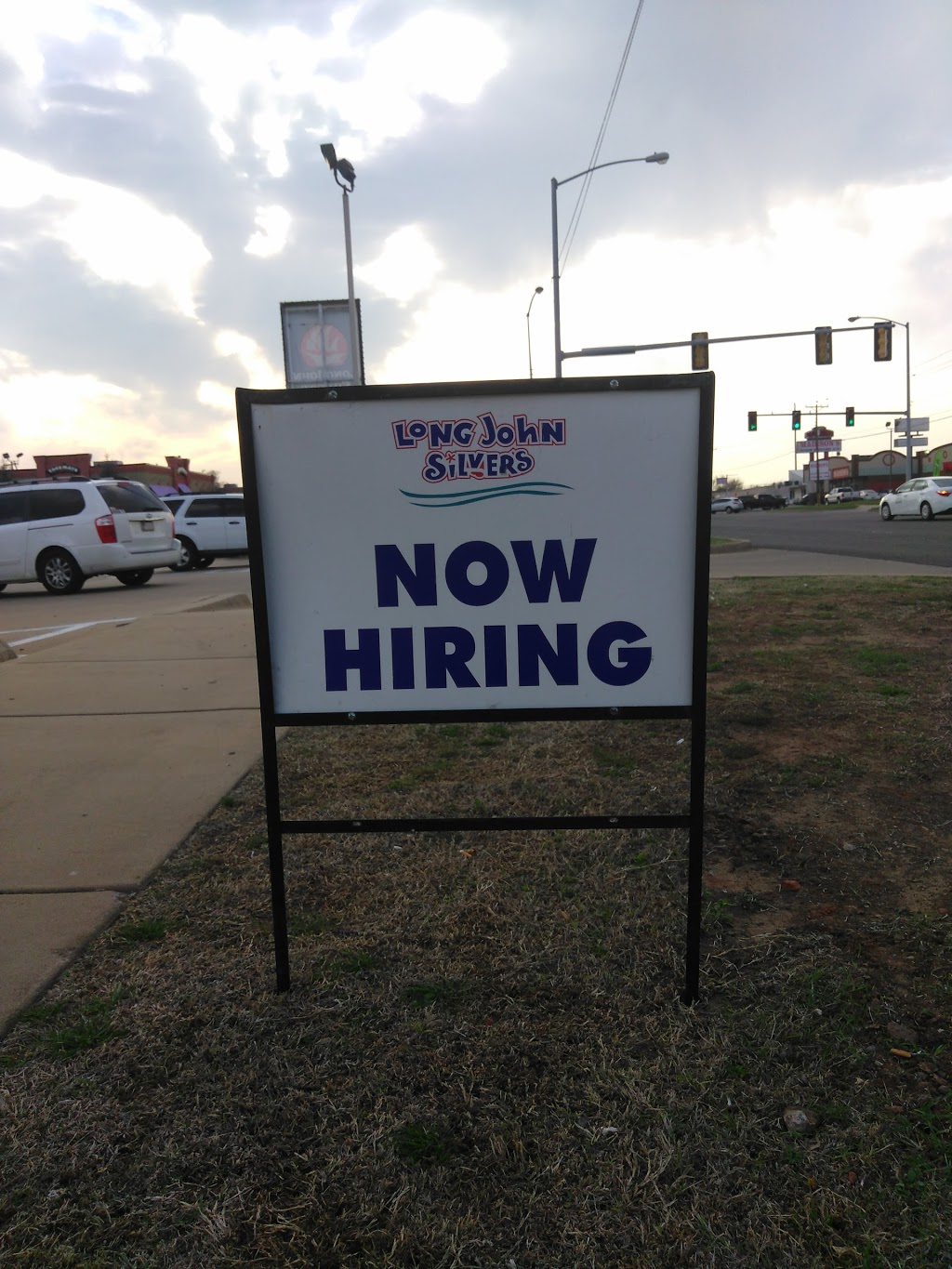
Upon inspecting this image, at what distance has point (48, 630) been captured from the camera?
31.6 feet

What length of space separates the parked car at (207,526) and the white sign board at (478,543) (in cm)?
1767

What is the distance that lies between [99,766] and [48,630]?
5.89 metres

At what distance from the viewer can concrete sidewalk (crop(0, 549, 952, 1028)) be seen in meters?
2.94

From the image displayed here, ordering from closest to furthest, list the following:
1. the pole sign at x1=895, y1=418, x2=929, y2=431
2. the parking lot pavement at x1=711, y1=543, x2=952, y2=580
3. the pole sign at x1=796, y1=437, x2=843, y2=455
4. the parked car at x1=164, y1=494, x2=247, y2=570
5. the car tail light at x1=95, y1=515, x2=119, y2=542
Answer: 1. the parking lot pavement at x1=711, y1=543, x2=952, y2=580
2. the car tail light at x1=95, y1=515, x2=119, y2=542
3. the parked car at x1=164, y1=494, x2=247, y2=570
4. the pole sign at x1=895, y1=418, x2=929, y2=431
5. the pole sign at x1=796, y1=437, x2=843, y2=455

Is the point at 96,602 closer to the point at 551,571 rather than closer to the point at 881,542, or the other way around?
the point at 551,571

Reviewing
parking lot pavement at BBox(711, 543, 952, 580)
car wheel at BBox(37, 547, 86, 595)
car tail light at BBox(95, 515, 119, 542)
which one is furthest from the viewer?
car wheel at BBox(37, 547, 86, 595)

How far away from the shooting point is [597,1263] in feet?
5.26

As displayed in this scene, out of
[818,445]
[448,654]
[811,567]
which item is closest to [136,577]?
[811,567]

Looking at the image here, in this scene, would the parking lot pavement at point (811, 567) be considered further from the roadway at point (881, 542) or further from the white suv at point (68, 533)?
the white suv at point (68, 533)

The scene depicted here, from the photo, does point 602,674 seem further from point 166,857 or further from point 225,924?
point 166,857

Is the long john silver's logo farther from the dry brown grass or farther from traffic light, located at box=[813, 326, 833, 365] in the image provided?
traffic light, located at box=[813, 326, 833, 365]

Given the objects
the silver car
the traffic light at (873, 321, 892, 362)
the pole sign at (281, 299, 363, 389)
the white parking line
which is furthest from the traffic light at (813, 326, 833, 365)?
the silver car

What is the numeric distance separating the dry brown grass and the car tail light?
11.1 meters

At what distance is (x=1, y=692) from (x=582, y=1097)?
5.54m
